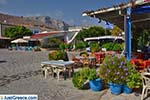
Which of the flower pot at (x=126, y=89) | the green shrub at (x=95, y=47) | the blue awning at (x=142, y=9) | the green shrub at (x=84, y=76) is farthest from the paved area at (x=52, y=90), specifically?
the green shrub at (x=95, y=47)

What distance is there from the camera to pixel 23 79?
32.5ft

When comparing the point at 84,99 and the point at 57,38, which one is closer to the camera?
the point at 84,99

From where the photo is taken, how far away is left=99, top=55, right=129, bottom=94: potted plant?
6785 millimetres

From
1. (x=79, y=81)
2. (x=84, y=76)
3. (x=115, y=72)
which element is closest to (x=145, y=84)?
(x=115, y=72)

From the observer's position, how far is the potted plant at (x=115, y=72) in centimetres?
679

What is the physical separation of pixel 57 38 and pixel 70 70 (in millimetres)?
44779

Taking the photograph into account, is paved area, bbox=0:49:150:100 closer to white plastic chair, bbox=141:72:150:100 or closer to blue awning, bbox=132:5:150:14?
white plastic chair, bbox=141:72:150:100

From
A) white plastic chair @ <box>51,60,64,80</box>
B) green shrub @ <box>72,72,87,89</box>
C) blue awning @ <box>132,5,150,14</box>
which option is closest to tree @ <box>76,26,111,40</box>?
blue awning @ <box>132,5,150,14</box>

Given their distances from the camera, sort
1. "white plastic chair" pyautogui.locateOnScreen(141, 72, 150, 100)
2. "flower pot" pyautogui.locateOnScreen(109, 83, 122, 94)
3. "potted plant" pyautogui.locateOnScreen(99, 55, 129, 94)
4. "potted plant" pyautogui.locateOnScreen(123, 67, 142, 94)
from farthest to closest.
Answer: "flower pot" pyautogui.locateOnScreen(109, 83, 122, 94) < "potted plant" pyautogui.locateOnScreen(99, 55, 129, 94) < "potted plant" pyautogui.locateOnScreen(123, 67, 142, 94) < "white plastic chair" pyautogui.locateOnScreen(141, 72, 150, 100)

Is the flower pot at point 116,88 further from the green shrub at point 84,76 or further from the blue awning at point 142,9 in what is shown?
the blue awning at point 142,9

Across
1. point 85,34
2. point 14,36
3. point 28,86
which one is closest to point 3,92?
point 28,86

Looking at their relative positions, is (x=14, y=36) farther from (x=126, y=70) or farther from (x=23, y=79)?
(x=126, y=70)

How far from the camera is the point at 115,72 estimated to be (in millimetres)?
6840

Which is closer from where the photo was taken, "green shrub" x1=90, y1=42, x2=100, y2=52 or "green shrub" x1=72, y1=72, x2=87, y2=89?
"green shrub" x1=72, y1=72, x2=87, y2=89
